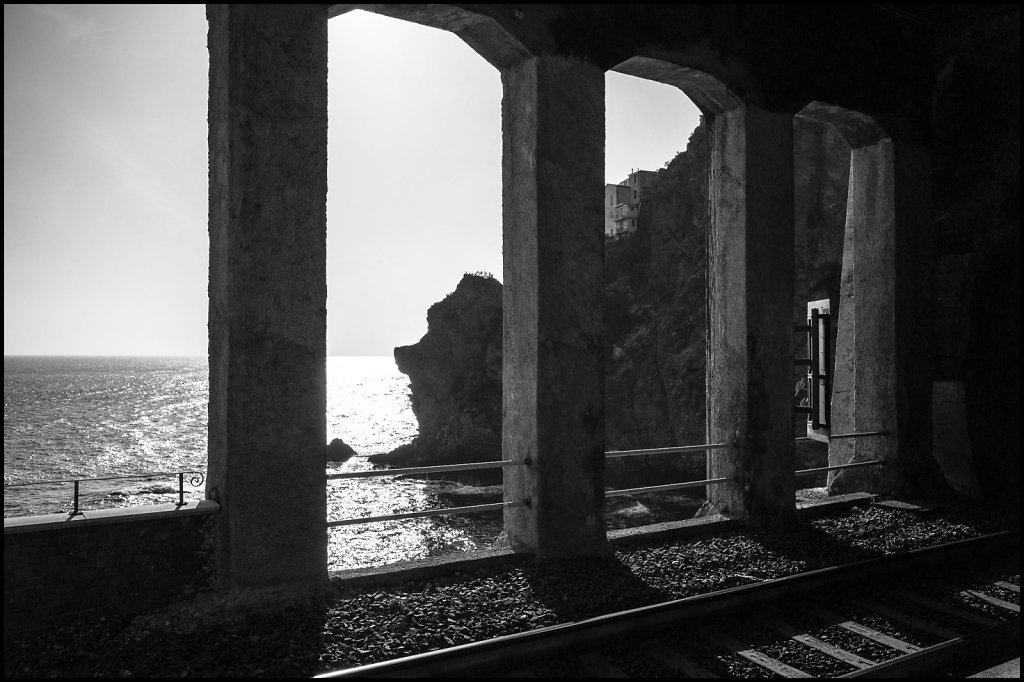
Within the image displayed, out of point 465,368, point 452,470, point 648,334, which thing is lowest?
point 465,368

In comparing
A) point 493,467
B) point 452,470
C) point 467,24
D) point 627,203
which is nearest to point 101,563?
point 452,470

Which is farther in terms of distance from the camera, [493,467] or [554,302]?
[493,467]

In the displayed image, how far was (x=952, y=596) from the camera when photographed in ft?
16.3

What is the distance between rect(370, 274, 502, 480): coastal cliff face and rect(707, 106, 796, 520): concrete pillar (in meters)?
44.1

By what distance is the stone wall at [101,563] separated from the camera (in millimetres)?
3908

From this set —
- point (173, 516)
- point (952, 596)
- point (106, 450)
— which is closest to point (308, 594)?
point (173, 516)

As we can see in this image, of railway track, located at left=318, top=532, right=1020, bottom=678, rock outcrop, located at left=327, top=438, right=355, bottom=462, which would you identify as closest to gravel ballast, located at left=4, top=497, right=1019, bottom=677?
railway track, located at left=318, top=532, right=1020, bottom=678

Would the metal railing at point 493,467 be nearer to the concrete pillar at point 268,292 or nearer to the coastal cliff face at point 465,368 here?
the concrete pillar at point 268,292

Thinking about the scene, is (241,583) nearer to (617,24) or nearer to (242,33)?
(242,33)

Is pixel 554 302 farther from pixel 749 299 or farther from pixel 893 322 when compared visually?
pixel 893 322

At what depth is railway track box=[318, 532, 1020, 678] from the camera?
370 centimetres

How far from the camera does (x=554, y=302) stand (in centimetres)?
572

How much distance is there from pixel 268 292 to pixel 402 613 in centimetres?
219

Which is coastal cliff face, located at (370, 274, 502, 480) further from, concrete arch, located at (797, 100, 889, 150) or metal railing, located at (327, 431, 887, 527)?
metal railing, located at (327, 431, 887, 527)
